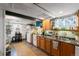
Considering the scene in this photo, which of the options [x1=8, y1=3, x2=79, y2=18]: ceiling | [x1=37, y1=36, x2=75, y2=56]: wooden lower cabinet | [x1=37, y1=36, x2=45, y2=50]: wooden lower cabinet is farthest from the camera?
[x1=37, y1=36, x2=45, y2=50]: wooden lower cabinet

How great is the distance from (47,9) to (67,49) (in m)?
0.95

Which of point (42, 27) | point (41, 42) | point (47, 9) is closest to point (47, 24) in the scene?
point (42, 27)

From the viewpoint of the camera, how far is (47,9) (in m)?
1.96

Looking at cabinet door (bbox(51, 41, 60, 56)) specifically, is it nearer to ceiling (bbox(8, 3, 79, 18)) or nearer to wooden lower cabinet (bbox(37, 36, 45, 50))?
wooden lower cabinet (bbox(37, 36, 45, 50))

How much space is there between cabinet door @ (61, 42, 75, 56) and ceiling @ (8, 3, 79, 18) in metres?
0.67

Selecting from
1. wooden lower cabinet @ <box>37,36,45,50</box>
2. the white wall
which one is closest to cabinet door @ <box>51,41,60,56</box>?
wooden lower cabinet @ <box>37,36,45,50</box>

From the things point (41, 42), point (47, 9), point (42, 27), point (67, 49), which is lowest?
point (67, 49)

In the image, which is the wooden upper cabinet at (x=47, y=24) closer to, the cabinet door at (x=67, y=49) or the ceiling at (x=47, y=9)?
the ceiling at (x=47, y=9)

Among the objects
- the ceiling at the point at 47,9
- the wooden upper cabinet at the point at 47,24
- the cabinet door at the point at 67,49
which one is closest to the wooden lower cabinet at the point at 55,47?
the cabinet door at the point at 67,49

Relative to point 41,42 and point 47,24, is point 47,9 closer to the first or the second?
point 47,24

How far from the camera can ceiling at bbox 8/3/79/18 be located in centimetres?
188

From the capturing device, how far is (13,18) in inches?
77.1

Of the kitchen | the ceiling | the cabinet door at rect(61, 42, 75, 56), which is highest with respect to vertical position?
the ceiling

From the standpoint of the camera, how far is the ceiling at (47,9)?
1.88m
